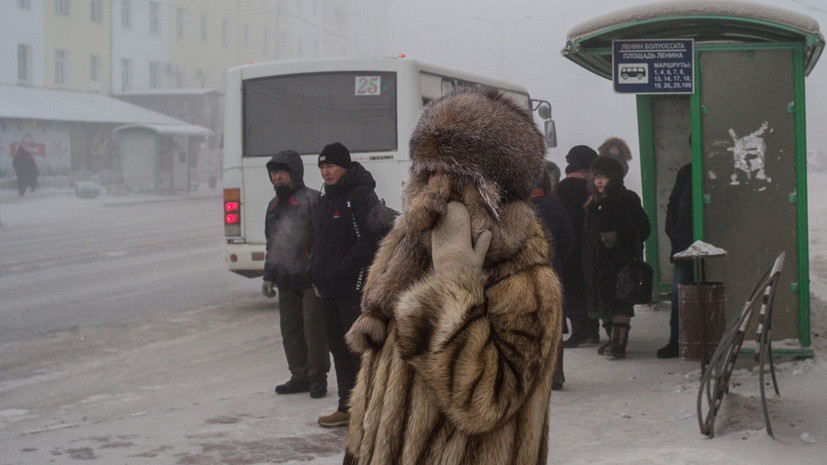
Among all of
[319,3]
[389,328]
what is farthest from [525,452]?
[319,3]

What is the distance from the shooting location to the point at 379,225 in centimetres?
674

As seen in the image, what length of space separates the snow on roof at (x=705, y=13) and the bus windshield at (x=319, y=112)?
433 cm

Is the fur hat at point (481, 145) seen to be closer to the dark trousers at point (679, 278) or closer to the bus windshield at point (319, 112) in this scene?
the dark trousers at point (679, 278)

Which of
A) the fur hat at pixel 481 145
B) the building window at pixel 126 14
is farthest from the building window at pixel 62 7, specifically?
the fur hat at pixel 481 145

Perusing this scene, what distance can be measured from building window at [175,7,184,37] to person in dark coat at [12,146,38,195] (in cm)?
2054

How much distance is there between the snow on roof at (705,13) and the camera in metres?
7.19

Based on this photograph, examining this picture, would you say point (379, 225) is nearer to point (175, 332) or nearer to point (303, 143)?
point (175, 332)

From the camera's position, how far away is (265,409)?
7195 millimetres

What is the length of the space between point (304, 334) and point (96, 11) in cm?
4531

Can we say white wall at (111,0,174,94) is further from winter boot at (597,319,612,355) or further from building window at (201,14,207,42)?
winter boot at (597,319,612,355)

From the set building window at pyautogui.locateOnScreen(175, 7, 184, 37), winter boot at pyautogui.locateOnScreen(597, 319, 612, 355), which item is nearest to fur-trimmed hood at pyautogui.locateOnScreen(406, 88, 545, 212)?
winter boot at pyautogui.locateOnScreen(597, 319, 612, 355)

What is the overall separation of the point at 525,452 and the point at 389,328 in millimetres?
464

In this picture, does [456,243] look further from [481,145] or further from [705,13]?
[705,13]

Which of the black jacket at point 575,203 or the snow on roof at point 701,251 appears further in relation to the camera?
the black jacket at point 575,203
